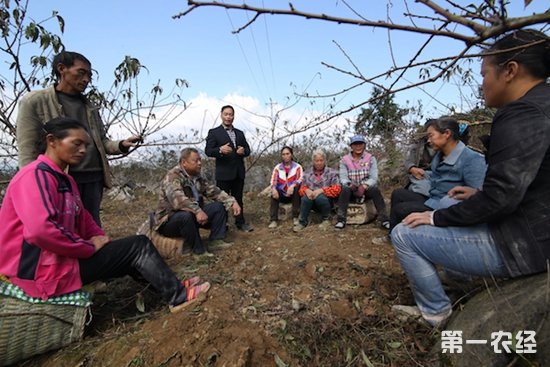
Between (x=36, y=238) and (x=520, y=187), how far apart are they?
94.2 inches

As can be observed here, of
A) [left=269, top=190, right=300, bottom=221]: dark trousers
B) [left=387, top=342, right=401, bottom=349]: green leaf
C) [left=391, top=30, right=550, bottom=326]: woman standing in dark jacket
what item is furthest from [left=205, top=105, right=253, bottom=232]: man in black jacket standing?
[left=391, top=30, right=550, bottom=326]: woman standing in dark jacket

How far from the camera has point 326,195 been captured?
15.8ft

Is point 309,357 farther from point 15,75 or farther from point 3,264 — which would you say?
point 15,75

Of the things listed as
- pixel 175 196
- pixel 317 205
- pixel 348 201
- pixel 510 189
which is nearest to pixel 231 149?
pixel 175 196

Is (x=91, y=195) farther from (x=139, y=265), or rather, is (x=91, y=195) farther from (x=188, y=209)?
(x=188, y=209)

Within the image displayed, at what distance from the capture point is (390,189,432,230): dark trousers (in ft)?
10.9

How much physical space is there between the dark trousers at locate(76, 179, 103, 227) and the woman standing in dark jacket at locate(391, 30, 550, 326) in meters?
2.52

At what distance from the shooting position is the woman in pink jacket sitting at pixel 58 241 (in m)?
1.87

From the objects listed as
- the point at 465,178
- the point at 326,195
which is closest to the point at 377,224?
the point at 326,195

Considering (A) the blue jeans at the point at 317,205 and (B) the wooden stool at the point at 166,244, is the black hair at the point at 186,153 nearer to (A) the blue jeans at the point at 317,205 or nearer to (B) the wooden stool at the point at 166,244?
(B) the wooden stool at the point at 166,244

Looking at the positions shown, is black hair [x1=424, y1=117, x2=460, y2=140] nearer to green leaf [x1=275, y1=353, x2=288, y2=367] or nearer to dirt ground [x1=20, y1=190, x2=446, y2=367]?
dirt ground [x1=20, y1=190, x2=446, y2=367]

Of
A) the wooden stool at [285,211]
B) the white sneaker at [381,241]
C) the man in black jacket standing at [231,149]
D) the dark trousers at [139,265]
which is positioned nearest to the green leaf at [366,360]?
the dark trousers at [139,265]

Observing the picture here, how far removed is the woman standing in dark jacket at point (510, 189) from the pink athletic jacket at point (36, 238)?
207 cm

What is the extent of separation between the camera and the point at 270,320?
225 centimetres
